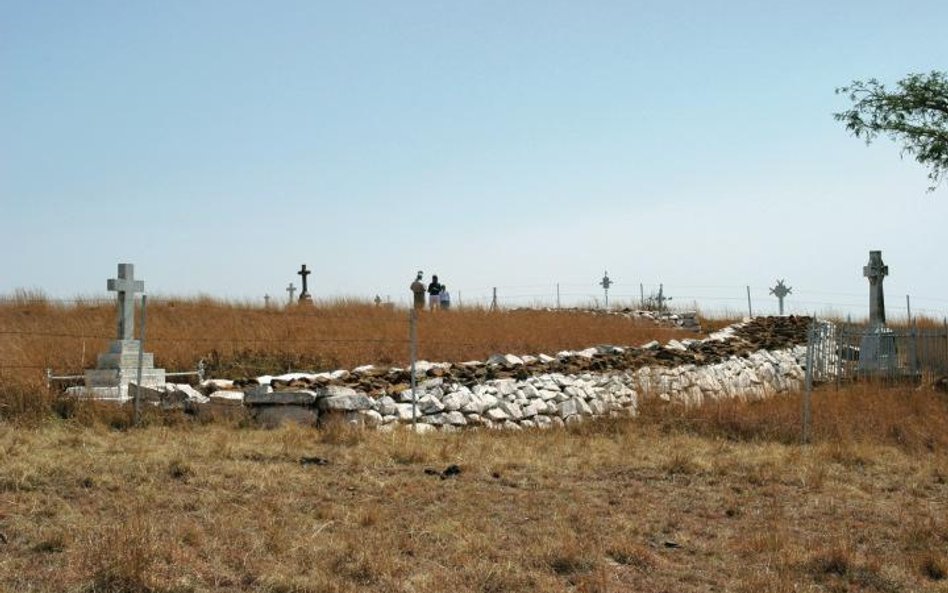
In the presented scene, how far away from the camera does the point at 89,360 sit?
16.9 meters

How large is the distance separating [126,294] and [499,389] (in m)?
Answer: 6.32

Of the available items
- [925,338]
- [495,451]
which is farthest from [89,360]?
[925,338]

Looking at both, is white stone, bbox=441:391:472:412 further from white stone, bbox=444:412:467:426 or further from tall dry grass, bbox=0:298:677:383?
tall dry grass, bbox=0:298:677:383

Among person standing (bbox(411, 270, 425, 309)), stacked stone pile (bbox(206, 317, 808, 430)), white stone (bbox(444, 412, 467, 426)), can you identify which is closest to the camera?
stacked stone pile (bbox(206, 317, 808, 430))

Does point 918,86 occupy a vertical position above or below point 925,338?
above

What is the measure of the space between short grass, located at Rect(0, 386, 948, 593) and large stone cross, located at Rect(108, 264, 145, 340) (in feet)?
8.43

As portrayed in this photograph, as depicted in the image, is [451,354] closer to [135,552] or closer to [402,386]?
[402,386]

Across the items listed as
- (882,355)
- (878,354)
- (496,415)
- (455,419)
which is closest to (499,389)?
(496,415)

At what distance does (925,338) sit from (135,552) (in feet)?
62.2

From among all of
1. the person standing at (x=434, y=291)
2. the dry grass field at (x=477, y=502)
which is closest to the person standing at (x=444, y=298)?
the person standing at (x=434, y=291)

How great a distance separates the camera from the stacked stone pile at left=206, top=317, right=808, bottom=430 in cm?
1405

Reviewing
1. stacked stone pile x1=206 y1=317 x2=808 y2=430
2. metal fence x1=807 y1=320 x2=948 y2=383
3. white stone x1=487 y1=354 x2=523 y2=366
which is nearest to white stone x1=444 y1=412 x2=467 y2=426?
stacked stone pile x1=206 y1=317 x2=808 y2=430

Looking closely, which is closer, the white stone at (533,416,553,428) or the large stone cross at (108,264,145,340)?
the white stone at (533,416,553,428)

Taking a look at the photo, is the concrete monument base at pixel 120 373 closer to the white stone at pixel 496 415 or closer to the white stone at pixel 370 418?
the white stone at pixel 370 418
